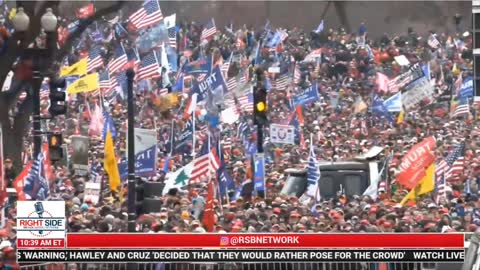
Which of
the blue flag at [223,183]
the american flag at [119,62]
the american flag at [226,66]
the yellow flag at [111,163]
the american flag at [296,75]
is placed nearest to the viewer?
the yellow flag at [111,163]

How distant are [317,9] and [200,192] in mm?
34978

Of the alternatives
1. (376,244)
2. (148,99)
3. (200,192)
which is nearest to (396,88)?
(148,99)

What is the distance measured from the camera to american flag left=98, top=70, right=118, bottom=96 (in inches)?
1460

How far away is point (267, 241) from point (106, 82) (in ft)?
69.5

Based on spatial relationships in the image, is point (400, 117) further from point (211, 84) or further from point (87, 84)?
point (87, 84)

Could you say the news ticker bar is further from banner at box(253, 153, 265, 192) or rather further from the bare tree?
the bare tree

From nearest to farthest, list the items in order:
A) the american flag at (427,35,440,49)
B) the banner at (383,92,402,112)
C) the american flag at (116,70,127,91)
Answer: the american flag at (116,70,127,91), the banner at (383,92,402,112), the american flag at (427,35,440,49)

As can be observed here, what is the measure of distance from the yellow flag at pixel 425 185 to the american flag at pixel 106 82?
1298cm

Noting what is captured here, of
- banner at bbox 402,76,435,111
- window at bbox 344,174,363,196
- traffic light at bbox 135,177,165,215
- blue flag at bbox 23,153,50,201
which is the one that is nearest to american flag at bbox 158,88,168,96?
banner at bbox 402,76,435,111

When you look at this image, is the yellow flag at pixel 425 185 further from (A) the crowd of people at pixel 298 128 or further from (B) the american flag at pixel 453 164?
(B) the american flag at pixel 453 164

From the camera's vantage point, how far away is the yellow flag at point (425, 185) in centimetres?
2441

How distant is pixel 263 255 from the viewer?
1641cm

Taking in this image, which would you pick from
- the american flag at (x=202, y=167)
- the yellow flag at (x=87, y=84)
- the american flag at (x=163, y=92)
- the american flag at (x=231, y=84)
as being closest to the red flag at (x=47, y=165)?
the american flag at (x=202, y=167)

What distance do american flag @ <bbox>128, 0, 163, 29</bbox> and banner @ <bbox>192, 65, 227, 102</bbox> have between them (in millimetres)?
1896
